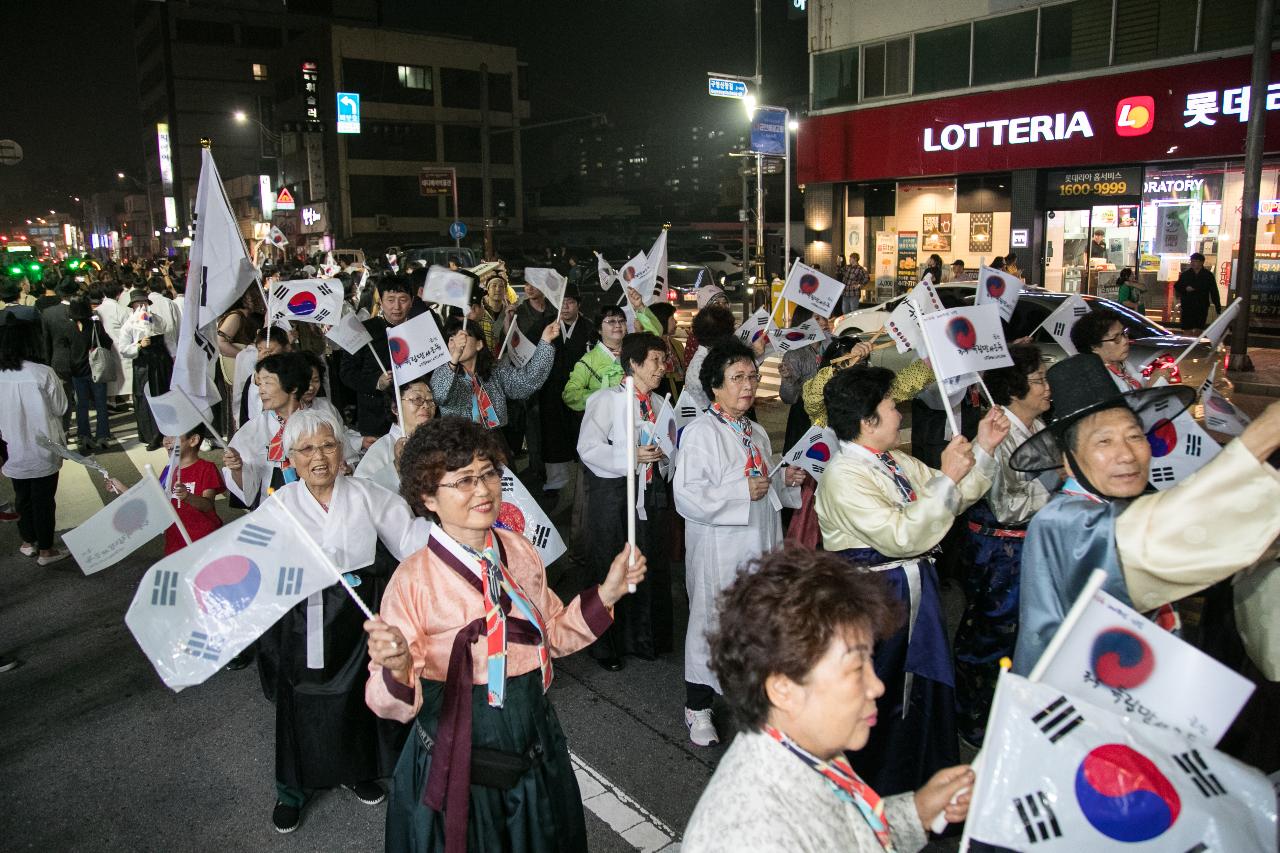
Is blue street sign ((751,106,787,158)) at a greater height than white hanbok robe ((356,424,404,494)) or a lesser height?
greater

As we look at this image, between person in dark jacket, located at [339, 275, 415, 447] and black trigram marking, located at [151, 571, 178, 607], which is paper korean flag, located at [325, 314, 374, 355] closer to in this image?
person in dark jacket, located at [339, 275, 415, 447]

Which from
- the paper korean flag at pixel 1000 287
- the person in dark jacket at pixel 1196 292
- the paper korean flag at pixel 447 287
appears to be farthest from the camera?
the person in dark jacket at pixel 1196 292

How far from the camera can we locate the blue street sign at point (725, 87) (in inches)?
880

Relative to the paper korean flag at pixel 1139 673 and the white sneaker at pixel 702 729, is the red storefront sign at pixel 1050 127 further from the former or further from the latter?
the paper korean flag at pixel 1139 673

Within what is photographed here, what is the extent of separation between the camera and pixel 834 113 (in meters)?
24.0

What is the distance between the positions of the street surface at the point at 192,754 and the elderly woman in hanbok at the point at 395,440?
1472 millimetres

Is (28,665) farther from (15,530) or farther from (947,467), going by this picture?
(947,467)

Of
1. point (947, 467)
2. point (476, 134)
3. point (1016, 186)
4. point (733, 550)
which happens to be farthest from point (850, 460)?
point (476, 134)

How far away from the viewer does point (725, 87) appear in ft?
74.3

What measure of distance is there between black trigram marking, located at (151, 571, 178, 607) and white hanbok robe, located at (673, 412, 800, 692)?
7.71 feet

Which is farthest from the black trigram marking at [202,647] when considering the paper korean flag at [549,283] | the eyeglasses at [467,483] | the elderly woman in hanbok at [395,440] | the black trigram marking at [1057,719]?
the paper korean flag at [549,283]

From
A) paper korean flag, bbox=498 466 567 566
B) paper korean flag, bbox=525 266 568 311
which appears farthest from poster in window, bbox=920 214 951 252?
paper korean flag, bbox=498 466 567 566

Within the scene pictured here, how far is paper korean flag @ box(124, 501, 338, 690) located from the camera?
2.68 m

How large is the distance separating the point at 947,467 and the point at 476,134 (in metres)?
58.0
